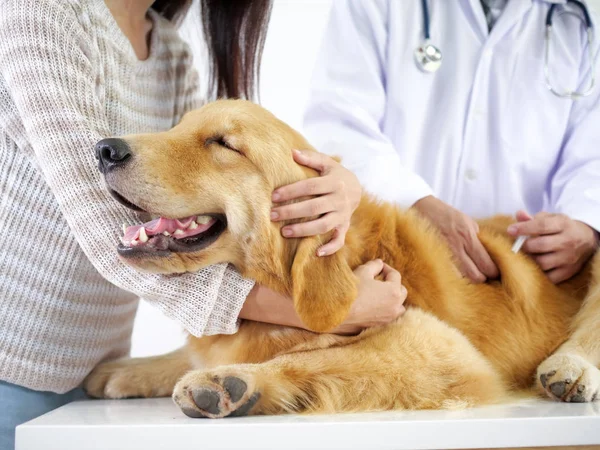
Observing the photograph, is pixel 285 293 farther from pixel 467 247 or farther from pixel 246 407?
pixel 467 247

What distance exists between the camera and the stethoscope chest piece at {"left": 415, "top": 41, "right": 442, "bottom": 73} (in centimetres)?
192

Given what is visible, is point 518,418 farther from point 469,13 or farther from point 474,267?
point 469,13

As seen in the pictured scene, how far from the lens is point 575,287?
1674 millimetres

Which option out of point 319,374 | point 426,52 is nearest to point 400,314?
point 319,374

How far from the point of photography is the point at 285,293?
127 cm

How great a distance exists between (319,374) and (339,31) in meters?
1.26

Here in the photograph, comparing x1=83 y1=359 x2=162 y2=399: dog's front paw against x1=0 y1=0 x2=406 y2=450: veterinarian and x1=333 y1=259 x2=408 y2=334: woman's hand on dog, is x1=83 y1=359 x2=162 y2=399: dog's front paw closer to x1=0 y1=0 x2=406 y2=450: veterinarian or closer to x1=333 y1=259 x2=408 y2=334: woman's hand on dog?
x1=0 y1=0 x2=406 y2=450: veterinarian

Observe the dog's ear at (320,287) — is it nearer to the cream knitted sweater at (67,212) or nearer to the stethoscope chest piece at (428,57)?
the cream knitted sweater at (67,212)

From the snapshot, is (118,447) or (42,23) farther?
(42,23)

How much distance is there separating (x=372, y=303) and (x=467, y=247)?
42 centimetres

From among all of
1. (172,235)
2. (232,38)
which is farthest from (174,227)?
(232,38)

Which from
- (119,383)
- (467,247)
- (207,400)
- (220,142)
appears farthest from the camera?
(467,247)

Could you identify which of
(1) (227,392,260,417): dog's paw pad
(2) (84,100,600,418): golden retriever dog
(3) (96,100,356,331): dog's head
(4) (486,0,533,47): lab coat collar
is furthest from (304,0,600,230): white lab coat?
(1) (227,392,260,417): dog's paw pad

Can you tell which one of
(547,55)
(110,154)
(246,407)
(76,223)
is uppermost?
(547,55)
